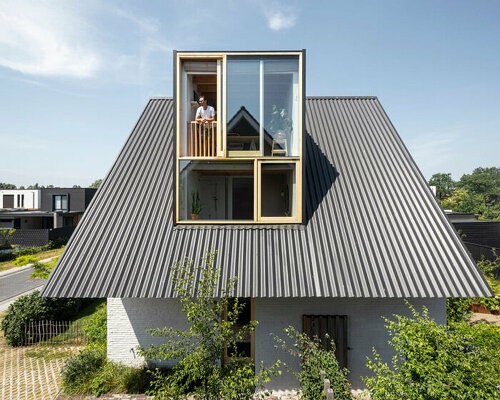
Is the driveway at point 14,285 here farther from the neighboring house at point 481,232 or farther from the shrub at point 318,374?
the neighboring house at point 481,232

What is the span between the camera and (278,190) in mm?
7641

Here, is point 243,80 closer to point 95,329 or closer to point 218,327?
point 218,327

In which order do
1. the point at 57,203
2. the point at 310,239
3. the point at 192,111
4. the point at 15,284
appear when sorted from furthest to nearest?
the point at 57,203 < the point at 15,284 < the point at 192,111 < the point at 310,239

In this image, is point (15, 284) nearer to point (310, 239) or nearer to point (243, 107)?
point (243, 107)

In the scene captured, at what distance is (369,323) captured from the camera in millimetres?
6543

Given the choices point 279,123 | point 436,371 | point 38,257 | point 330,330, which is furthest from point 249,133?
point 38,257

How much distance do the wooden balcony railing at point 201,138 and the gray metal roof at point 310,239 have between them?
1.41 m

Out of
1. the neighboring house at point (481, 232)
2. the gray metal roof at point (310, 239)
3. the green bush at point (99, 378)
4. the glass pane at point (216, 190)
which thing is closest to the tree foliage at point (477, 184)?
the neighboring house at point (481, 232)

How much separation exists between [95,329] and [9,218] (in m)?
34.3

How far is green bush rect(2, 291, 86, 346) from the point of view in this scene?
8727 mm

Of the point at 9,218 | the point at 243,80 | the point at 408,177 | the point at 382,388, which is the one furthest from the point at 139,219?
the point at 9,218

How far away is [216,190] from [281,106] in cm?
316

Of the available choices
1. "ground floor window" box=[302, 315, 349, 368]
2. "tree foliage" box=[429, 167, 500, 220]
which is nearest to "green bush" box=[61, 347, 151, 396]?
"ground floor window" box=[302, 315, 349, 368]

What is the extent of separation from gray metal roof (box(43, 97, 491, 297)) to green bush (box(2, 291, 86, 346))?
3805mm
